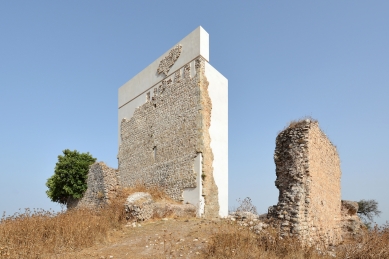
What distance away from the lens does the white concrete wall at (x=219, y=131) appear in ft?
42.2

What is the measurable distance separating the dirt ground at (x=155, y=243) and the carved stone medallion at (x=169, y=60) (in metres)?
7.79

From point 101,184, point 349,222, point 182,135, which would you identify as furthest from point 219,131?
point 349,222

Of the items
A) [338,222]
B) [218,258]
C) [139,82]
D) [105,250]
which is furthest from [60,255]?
[139,82]

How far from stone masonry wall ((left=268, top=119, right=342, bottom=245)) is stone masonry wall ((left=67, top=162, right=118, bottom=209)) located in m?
8.27

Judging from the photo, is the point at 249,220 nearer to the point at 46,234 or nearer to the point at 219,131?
the point at 46,234

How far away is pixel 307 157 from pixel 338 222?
462cm

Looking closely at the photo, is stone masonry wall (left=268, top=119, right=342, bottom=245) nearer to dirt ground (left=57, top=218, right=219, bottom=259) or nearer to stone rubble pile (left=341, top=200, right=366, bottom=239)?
stone rubble pile (left=341, top=200, right=366, bottom=239)

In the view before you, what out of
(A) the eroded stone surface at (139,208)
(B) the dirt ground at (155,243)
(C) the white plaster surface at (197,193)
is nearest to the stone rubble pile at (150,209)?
(A) the eroded stone surface at (139,208)

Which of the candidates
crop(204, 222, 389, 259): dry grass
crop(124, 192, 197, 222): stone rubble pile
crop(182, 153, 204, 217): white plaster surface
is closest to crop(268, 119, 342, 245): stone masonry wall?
crop(204, 222, 389, 259): dry grass

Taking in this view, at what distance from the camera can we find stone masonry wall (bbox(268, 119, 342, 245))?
24.0ft

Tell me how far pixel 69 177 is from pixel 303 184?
15.3 metres

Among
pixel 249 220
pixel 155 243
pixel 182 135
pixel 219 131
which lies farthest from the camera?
pixel 219 131

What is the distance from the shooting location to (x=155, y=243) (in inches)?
287

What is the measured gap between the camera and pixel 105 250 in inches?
277
